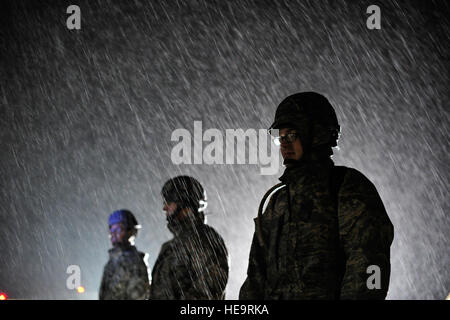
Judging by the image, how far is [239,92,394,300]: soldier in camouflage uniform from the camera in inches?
137

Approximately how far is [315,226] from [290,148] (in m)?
0.63

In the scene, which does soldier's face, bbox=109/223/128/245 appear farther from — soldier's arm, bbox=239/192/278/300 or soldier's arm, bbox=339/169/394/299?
soldier's arm, bbox=339/169/394/299

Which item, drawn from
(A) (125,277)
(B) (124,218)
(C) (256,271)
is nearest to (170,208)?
(A) (125,277)

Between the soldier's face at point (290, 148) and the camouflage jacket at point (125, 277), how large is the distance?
4.95m

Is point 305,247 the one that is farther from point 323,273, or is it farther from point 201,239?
point 201,239

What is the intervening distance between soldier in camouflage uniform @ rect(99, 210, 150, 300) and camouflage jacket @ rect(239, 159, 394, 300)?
4.61 m

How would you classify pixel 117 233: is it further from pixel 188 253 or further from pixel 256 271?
pixel 256 271

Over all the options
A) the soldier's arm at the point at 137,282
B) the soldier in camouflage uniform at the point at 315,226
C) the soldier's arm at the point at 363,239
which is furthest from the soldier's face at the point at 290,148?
the soldier's arm at the point at 137,282

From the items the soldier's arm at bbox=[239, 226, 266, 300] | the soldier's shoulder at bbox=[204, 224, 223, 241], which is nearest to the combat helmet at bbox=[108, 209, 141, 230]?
the soldier's shoulder at bbox=[204, 224, 223, 241]

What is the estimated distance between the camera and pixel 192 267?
624 centimetres

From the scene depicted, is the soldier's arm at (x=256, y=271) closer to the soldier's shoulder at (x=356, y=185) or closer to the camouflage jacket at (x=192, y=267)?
the soldier's shoulder at (x=356, y=185)
